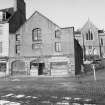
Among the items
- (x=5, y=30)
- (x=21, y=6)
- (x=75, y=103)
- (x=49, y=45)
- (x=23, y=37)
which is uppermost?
(x=21, y=6)

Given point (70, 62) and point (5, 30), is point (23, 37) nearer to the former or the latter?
point (5, 30)

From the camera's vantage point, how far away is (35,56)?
28.8 metres

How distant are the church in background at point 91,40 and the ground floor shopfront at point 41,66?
22.4 meters

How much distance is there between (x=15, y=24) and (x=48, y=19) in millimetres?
9990

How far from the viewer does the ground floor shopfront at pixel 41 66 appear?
26703 millimetres

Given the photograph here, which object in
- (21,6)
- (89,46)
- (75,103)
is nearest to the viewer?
(75,103)

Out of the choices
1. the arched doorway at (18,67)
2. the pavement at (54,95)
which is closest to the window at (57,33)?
the arched doorway at (18,67)

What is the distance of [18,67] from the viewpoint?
29844 mm

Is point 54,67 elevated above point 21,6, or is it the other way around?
point 21,6

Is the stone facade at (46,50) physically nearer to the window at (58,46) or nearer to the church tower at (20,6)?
the window at (58,46)

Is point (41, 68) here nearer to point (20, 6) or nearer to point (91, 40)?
point (20, 6)

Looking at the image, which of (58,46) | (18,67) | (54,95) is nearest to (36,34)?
(58,46)

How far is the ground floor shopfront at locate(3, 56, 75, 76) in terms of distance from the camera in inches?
1051

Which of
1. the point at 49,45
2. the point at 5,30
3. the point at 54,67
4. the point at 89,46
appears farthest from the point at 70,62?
the point at 89,46
